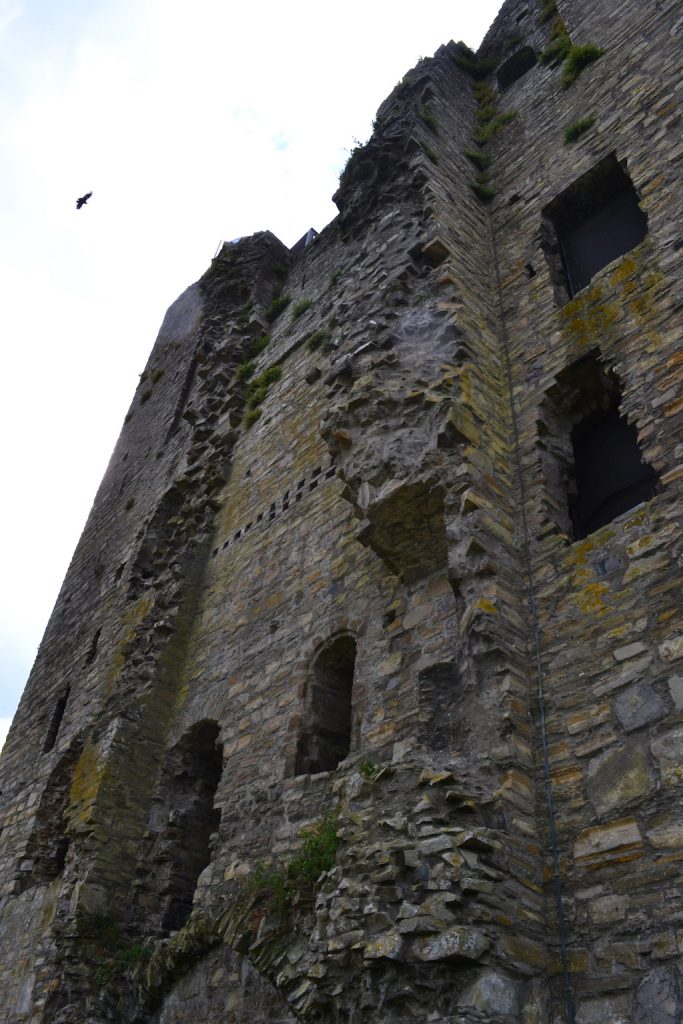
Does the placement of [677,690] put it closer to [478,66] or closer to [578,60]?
[578,60]

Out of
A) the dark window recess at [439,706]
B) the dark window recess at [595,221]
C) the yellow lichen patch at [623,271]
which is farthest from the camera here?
the dark window recess at [595,221]

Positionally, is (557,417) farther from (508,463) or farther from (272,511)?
(272,511)

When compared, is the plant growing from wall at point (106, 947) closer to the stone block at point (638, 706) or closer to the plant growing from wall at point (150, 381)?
the stone block at point (638, 706)

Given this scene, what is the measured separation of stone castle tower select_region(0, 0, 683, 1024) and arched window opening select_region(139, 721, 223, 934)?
0.10 ft

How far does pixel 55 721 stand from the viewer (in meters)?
12.3

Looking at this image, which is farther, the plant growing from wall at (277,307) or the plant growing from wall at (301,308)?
the plant growing from wall at (277,307)

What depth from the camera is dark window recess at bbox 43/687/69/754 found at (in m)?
12.0

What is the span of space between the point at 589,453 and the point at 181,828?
5.27m

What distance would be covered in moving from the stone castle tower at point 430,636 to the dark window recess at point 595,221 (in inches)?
1.2

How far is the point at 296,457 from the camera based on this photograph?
9438 mm

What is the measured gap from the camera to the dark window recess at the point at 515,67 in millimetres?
10820

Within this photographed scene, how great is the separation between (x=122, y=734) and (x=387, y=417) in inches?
179

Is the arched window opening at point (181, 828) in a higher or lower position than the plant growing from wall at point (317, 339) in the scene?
lower

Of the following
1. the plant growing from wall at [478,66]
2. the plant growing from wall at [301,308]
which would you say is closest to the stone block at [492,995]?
the plant growing from wall at [301,308]
